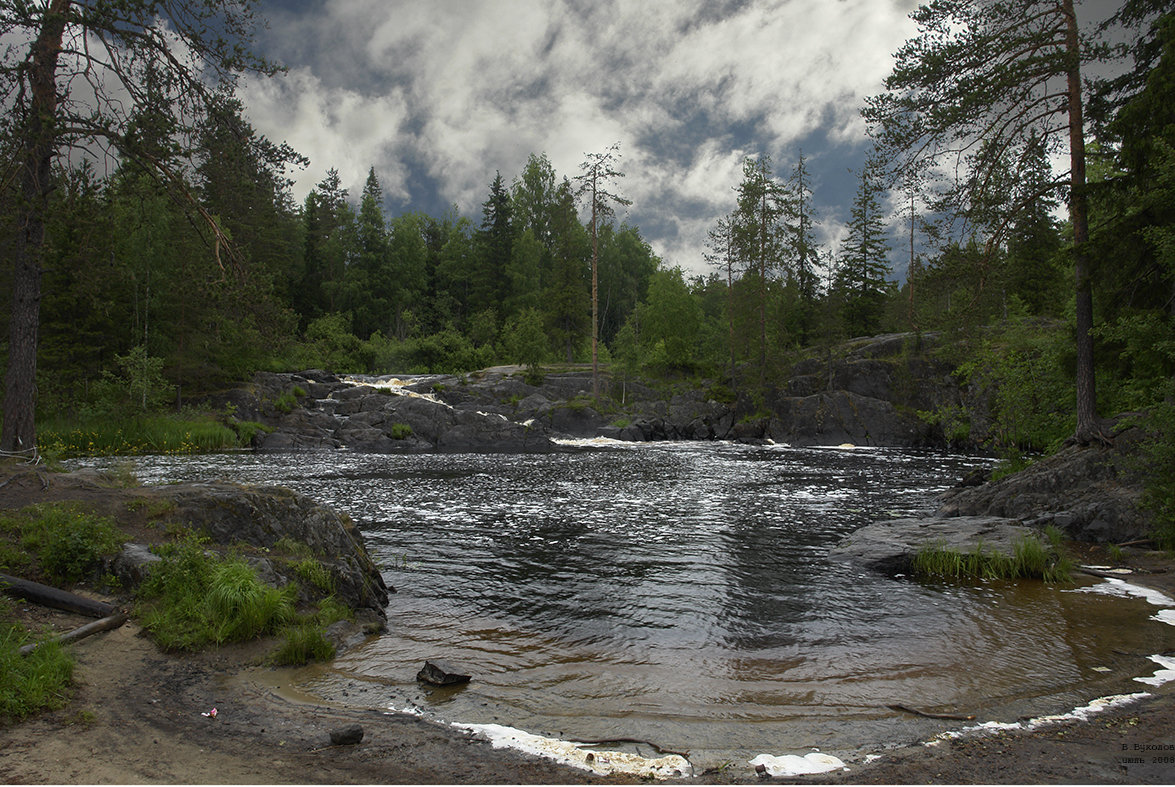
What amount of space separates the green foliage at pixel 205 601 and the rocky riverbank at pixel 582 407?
1117 inches

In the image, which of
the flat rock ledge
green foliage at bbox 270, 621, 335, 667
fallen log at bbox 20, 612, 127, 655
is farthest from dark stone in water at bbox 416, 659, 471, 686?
the flat rock ledge

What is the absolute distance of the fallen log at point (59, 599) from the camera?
21.1 feet

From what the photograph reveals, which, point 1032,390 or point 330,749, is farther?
point 1032,390

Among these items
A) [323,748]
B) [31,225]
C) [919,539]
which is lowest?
[323,748]

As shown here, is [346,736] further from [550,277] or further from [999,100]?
[550,277]

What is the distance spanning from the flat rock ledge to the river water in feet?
1.88

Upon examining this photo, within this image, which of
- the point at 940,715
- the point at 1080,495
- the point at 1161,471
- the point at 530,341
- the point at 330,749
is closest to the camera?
the point at 330,749

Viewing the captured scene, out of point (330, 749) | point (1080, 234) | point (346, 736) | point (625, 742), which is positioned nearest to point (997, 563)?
point (1080, 234)

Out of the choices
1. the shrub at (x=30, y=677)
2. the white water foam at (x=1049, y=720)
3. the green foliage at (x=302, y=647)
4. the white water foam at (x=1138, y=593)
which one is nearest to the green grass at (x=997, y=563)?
the white water foam at (x=1138, y=593)

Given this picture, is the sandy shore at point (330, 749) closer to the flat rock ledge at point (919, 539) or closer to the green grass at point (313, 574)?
the green grass at point (313, 574)

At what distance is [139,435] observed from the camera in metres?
29.6

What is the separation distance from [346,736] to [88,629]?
355 centimetres

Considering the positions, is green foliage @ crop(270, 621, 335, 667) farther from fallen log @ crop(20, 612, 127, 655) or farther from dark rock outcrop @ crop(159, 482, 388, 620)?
fallen log @ crop(20, 612, 127, 655)

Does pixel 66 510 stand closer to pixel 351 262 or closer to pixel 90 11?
pixel 90 11
